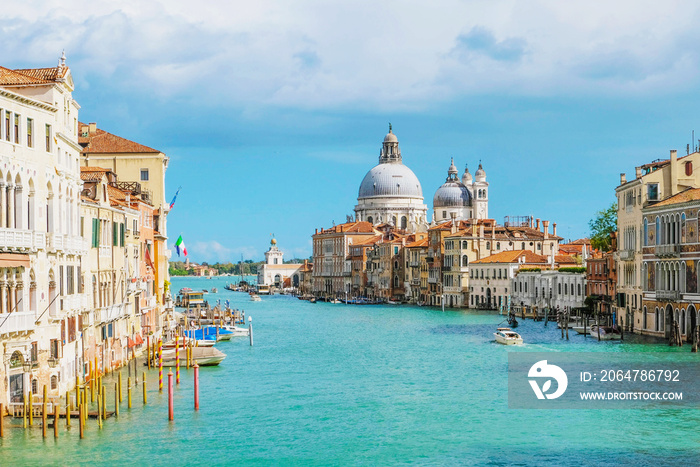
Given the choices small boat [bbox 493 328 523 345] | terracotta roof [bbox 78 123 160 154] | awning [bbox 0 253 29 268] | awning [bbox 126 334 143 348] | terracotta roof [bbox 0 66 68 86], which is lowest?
small boat [bbox 493 328 523 345]

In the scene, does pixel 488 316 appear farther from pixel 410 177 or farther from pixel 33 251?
pixel 410 177

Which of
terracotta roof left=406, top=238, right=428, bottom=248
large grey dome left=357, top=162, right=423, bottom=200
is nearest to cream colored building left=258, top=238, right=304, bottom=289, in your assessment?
large grey dome left=357, top=162, right=423, bottom=200

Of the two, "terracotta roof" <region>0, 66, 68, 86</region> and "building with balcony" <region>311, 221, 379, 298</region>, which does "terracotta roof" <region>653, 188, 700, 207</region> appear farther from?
"building with balcony" <region>311, 221, 379, 298</region>

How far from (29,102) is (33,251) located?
242 cm

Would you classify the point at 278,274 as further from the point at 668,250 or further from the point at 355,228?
Result: the point at 668,250

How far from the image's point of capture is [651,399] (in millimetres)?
22578

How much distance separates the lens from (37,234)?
1772 cm

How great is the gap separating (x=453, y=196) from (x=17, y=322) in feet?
296

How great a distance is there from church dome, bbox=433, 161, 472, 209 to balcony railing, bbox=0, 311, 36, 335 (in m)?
89.3

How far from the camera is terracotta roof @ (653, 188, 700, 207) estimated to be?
32062 mm

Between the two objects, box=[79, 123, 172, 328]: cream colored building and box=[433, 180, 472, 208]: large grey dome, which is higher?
box=[433, 180, 472, 208]: large grey dome

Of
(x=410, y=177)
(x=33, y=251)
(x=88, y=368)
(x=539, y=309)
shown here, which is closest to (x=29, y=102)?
(x=33, y=251)

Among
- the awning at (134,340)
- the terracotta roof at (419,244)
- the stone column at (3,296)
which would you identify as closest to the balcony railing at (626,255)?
the awning at (134,340)

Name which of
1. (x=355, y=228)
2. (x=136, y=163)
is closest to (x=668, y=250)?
(x=136, y=163)
